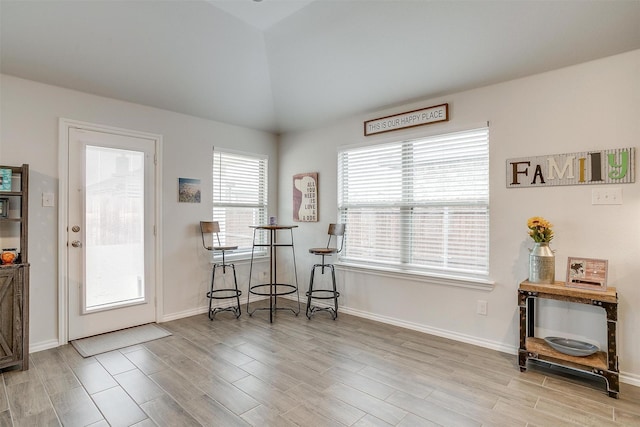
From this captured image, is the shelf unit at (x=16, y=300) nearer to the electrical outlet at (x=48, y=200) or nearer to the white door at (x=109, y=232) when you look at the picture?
the electrical outlet at (x=48, y=200)

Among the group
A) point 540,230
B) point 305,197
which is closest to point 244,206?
point 305,197

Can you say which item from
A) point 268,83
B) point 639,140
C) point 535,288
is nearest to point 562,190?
point 639,140

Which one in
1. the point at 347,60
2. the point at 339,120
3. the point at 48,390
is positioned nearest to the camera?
the point at 48,390

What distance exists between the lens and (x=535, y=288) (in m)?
2.60

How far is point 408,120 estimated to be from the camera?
3617 millimetres

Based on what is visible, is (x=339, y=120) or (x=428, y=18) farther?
(x=339, y=120)

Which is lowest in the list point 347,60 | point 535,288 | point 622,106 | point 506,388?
point 506,388

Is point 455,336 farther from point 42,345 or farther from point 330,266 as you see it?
point 42,345

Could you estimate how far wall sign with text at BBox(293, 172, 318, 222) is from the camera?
459 cm

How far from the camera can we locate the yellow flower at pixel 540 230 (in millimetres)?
2658

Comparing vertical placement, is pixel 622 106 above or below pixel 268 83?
below

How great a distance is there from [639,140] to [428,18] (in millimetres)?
1799

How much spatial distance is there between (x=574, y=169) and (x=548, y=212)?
0.38 meters

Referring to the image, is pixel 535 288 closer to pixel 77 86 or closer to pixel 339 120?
pixel 339 120
